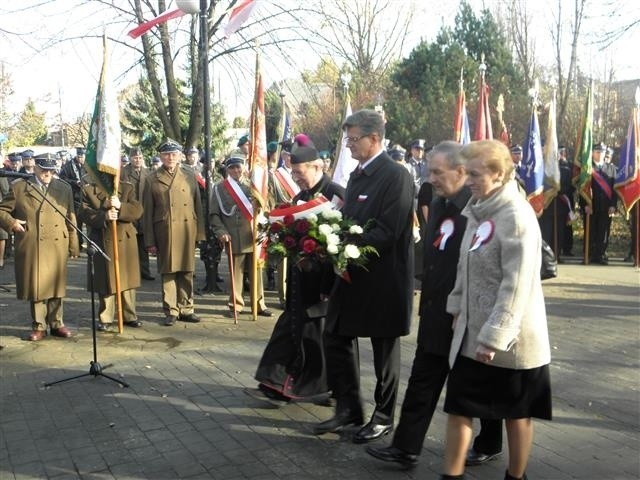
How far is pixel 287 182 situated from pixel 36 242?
3.26m

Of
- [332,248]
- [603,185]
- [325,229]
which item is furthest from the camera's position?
[603,185]

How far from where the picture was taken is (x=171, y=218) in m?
8.61

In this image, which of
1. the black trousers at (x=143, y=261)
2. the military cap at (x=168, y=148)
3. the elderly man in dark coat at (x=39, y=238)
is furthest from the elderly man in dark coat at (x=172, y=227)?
the black trousers at (x=143, y=261)

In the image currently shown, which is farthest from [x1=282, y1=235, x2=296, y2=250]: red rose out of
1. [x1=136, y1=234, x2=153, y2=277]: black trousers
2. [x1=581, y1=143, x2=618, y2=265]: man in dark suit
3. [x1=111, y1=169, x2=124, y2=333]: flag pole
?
[x1=581, y1=143, x2=618, y2=265]: man in dark suit

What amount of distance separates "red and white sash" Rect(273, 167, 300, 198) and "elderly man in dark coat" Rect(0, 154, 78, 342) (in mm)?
2776

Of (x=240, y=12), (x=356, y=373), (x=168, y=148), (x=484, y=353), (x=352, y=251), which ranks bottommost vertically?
(x=356, y=373)

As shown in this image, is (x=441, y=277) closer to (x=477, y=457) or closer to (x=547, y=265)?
(x=547, y=265)

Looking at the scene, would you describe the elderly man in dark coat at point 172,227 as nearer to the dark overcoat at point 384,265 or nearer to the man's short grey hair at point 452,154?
the dark overcoat at point 384,265

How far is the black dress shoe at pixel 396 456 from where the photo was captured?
4172 mm

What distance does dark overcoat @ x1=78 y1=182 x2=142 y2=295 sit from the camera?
8.17 meters

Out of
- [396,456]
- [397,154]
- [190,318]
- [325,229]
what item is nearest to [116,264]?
[190,318]

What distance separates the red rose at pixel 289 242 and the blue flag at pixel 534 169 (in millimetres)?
9135

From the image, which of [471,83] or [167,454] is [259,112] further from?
[471,83]

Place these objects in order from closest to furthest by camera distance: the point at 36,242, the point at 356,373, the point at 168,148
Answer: the point at 356,373
the point at 36,242
the point at 168,148
